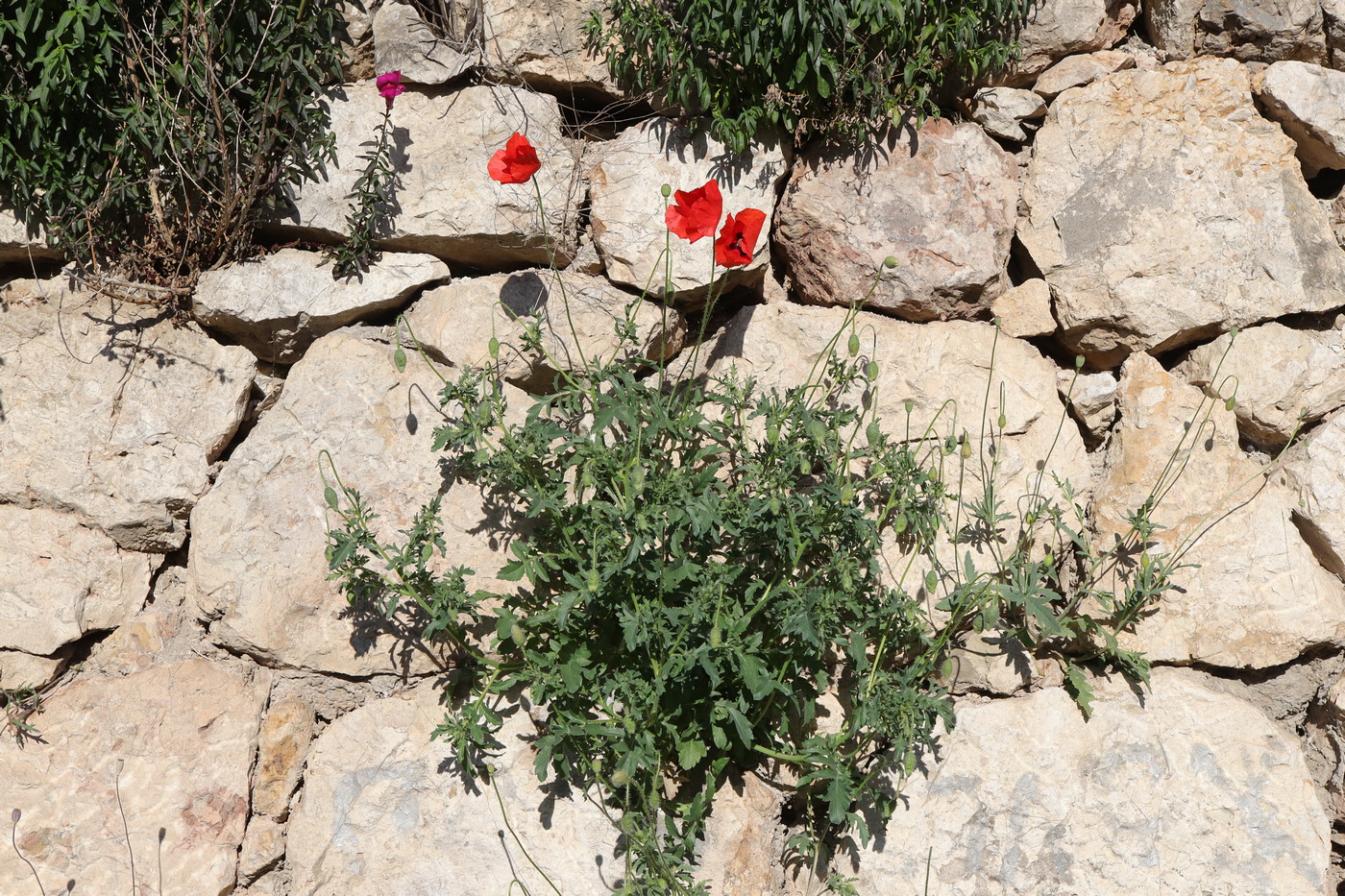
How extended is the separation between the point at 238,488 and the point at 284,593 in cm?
39

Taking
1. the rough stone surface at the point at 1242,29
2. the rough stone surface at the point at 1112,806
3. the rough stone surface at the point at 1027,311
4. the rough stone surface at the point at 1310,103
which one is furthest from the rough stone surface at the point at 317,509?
the rough stone surface at the point at 1310,103

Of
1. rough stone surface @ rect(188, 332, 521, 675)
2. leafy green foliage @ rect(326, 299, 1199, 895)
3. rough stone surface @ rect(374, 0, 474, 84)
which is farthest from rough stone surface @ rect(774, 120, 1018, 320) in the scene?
rough stone surface @ rect(188, 332, 521, 675)

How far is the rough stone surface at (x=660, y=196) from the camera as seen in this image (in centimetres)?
356

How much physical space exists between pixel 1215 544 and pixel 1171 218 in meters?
1.16

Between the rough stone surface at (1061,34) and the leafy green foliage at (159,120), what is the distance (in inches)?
98.8

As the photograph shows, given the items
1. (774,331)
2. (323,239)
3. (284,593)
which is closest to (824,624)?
(774,331)

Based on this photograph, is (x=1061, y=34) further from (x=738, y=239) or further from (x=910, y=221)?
(x=738, y=239)

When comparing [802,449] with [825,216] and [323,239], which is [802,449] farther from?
[323,239]

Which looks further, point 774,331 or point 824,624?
point 774,331

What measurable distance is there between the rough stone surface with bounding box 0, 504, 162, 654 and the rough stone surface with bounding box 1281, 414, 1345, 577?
3937 millimetres

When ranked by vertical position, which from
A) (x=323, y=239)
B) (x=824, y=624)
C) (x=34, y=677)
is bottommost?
(x=34, y=677)

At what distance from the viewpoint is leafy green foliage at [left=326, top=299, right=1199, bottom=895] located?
297cm

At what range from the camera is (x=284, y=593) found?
328 centimetres

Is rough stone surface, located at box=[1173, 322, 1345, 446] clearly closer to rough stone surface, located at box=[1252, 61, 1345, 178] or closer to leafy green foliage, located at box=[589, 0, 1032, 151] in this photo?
rough stone surface, located at box=[1252, 61, 1345, 178]
